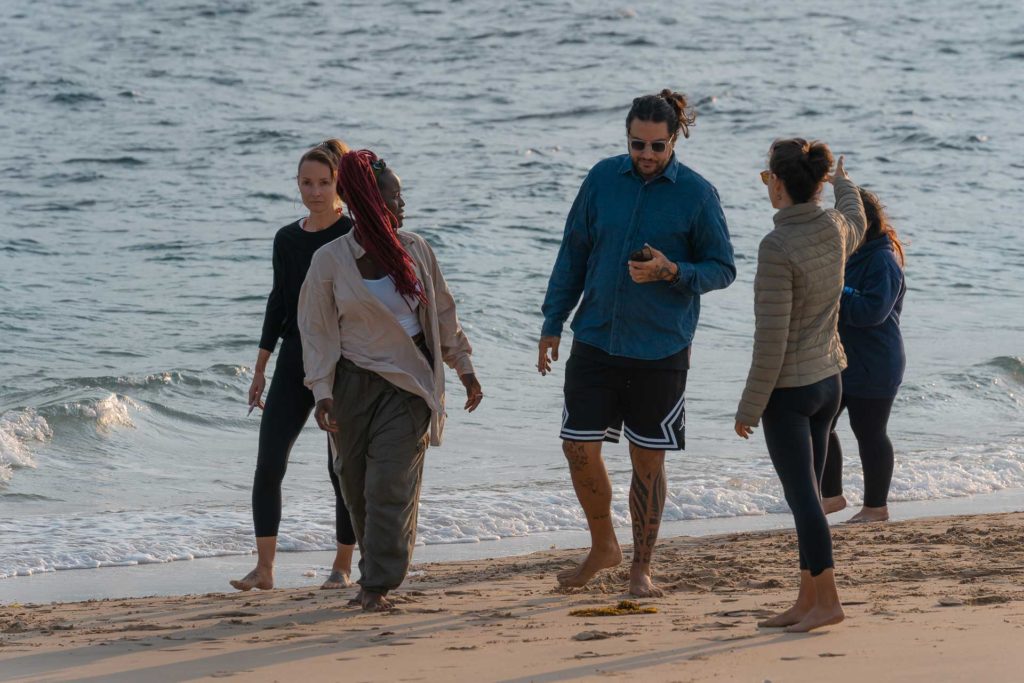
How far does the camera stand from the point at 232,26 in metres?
A: 28.8

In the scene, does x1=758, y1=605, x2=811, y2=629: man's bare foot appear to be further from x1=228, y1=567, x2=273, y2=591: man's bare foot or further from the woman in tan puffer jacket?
x1=228, y1=567, x2=273, y2=591: man's bare foot

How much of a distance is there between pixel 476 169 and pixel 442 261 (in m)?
4.45

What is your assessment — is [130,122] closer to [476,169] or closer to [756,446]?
[476,169]

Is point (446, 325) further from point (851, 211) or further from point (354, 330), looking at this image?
point (851, 211)

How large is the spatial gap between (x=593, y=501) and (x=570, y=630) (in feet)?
2.25

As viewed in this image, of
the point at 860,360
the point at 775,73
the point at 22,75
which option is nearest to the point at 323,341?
the point at 860,360

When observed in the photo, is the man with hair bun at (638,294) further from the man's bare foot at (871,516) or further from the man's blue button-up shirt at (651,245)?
the man's bare foot at (871,516)

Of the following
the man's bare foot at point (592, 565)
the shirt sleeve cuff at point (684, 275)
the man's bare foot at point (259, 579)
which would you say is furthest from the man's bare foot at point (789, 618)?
the man's bare foot at point (259, 579)

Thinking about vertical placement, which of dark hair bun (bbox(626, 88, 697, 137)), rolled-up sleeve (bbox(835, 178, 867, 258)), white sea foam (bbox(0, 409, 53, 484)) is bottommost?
white sea foam (bbox(0, 409, 53, 484))

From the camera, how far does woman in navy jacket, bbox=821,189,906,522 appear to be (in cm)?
566

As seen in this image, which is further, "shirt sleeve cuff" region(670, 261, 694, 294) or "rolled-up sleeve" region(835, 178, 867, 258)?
"shirt sleeve cuff" region(670, 261, 694, 294)

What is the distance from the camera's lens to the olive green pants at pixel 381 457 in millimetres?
4258

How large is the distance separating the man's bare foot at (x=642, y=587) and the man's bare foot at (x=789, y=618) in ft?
2.25

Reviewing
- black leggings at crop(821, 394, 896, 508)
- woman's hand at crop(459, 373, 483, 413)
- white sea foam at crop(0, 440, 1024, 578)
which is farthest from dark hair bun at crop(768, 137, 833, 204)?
white sea foam at crop(0, 440, 1024, 578)
